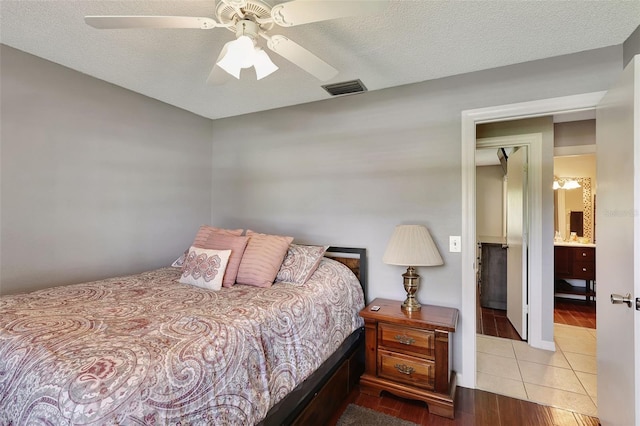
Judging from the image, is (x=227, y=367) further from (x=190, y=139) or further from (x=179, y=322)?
(x=190, y=139)

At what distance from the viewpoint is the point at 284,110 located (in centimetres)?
313

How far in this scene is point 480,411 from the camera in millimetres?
2059

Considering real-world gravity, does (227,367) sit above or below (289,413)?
above

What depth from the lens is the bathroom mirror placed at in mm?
4930

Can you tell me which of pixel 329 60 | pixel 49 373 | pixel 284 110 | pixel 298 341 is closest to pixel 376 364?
pixel 298 341

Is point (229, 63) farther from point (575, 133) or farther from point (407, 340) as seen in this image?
point (575, 133)

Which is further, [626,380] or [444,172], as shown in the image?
[444,172]

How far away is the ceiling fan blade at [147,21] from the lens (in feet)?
4.16

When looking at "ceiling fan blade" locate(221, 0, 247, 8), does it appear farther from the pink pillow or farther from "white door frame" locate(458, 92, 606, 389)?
"white door frame" locate(458, 92, 606, 389)

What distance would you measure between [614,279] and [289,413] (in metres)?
1.87

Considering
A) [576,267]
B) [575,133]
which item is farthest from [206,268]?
[576,267]

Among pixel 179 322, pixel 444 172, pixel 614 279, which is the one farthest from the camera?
pixel 444 172

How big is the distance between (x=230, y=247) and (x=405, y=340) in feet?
4.62

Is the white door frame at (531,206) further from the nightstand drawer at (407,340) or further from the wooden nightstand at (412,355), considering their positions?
the nightstand drawer at (407,340)
